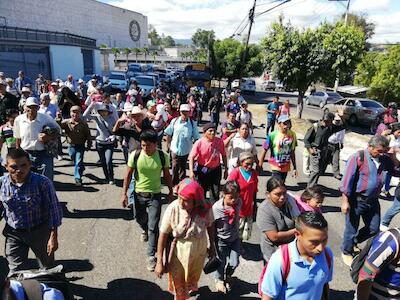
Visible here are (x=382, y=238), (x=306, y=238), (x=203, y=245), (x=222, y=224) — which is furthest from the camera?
(x=222, y=224)

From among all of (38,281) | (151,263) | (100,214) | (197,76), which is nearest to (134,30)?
(197,76)

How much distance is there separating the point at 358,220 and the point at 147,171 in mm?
2925

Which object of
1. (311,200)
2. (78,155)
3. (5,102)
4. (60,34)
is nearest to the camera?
(311,200)

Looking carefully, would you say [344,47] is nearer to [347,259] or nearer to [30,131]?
[347,259]

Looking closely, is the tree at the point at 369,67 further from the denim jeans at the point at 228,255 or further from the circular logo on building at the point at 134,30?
the circular logo on building at the point at 134,30

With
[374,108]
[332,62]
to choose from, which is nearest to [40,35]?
[332,62]

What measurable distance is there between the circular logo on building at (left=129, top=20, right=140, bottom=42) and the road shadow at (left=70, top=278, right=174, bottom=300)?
94579 mm

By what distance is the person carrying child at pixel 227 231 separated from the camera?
3.92m

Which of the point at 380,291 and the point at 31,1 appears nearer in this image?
the point at 380,291

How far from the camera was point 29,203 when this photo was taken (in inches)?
137

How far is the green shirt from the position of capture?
467 cm

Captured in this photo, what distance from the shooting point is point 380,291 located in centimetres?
277

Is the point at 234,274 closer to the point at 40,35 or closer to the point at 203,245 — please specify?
the point at 203,245

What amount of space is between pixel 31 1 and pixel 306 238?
59.7 metres
